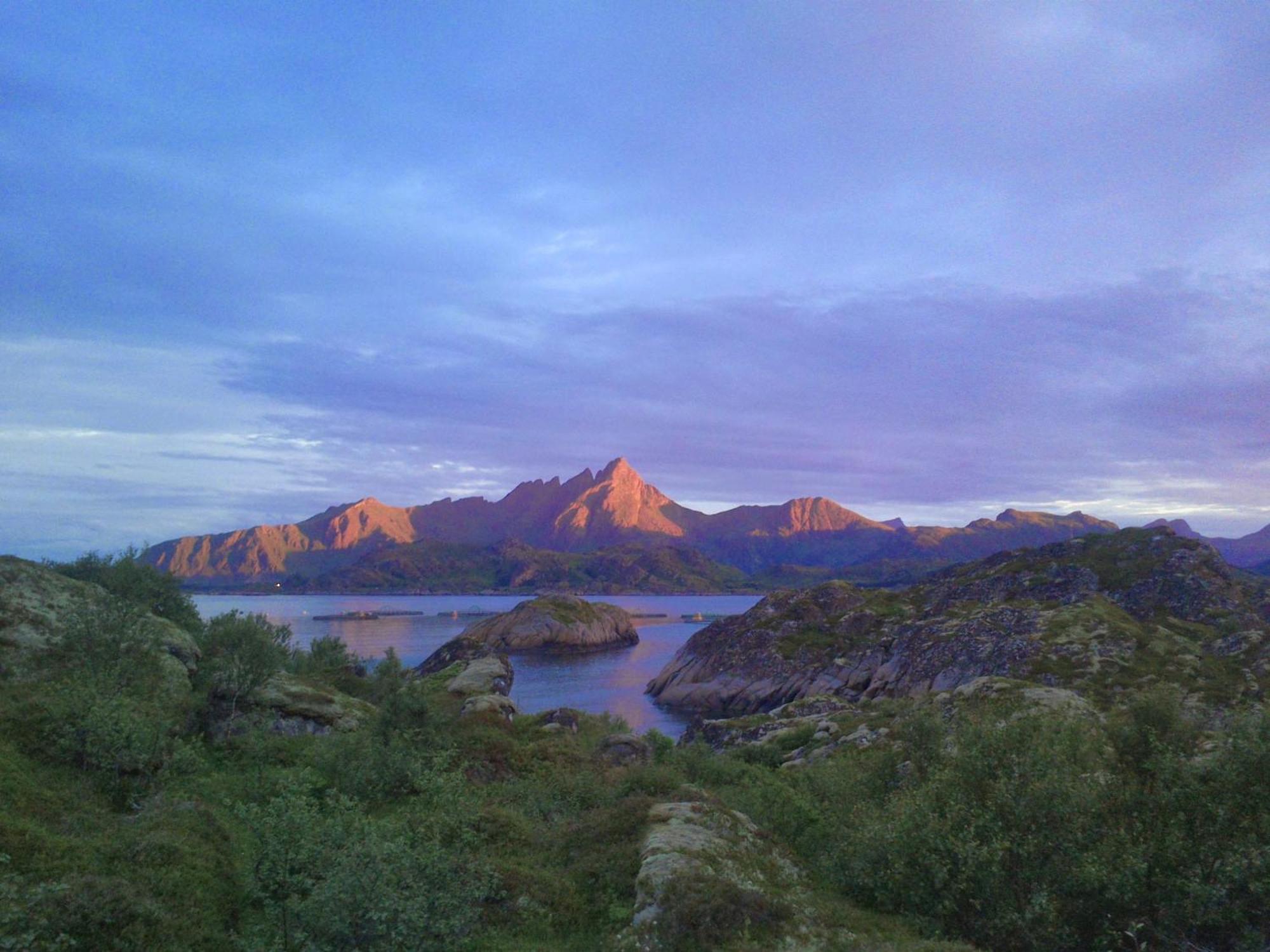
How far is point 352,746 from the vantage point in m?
25.4

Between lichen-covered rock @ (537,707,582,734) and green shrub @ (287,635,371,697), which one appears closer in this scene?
lichen-covered rock @ (537,707,582,734)

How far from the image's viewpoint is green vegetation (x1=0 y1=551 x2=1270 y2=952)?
1187cm

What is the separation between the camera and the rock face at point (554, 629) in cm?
17062

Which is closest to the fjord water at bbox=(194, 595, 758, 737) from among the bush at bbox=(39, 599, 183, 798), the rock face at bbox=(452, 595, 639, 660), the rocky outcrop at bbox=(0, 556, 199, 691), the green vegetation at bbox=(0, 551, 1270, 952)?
the rock face at bbox=(452, 595, 639, 660)

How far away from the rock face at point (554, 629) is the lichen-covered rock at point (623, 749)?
12363cm

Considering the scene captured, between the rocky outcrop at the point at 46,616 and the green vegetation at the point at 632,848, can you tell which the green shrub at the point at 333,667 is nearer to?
the rocky outcrop at the point at 46,616

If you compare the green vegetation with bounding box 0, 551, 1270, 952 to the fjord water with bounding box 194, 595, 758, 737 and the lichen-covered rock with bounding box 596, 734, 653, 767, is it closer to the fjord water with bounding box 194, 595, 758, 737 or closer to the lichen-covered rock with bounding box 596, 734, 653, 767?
the lichen-covered rock with bounding box 596, 734, 653, 767

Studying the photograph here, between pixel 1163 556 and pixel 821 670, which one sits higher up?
pixel 1163 556

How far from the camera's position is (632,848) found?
16719 mm

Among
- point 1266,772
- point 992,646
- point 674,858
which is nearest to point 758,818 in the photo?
point 674,858

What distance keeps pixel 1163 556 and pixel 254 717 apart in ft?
355

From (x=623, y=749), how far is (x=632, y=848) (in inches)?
865

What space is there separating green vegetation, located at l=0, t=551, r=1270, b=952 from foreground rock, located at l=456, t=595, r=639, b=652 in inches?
5608

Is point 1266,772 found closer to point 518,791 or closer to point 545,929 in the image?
point 545,929
